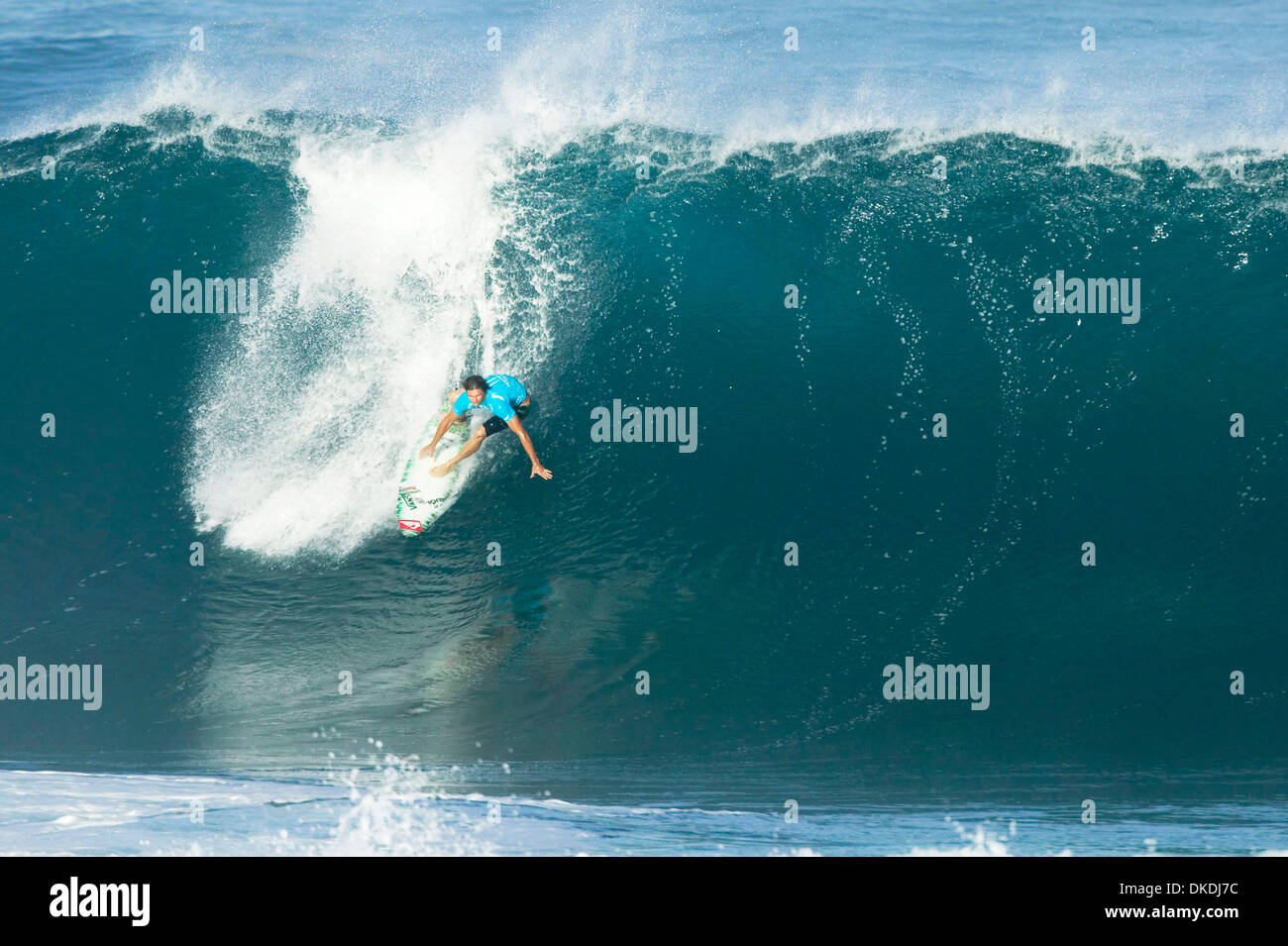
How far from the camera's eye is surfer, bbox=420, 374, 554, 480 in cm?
1089

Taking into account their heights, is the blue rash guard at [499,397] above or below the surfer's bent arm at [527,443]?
above

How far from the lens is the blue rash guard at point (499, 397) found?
1101 centimetres

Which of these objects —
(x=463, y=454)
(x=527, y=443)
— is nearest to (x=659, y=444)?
(x=527, y=443)

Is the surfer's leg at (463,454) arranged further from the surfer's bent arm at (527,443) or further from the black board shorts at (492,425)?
the surfer's bent arm at (527,443)

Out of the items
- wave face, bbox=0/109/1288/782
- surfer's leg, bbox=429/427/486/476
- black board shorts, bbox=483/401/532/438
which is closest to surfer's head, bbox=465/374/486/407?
black board shorts, bbox=483/401/532/438

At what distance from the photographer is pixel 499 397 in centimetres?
1111

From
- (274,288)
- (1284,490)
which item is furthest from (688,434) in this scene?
(1284,490)

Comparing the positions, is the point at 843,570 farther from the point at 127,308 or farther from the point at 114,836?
the point at 127,308

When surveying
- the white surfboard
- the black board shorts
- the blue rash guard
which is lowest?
the white surfboard

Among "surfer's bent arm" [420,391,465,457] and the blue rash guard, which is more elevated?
the blue rash guard

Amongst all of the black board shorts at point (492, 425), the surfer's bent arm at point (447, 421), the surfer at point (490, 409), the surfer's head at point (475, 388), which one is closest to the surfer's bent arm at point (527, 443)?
the surfer at point (490, 409)

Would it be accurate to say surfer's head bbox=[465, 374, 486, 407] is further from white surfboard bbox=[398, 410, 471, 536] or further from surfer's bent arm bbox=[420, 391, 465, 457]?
white surfboard bbox=[398, 410, 471, 536]

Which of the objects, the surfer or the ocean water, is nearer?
the ocean water

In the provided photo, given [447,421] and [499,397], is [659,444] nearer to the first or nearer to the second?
[499,397]
